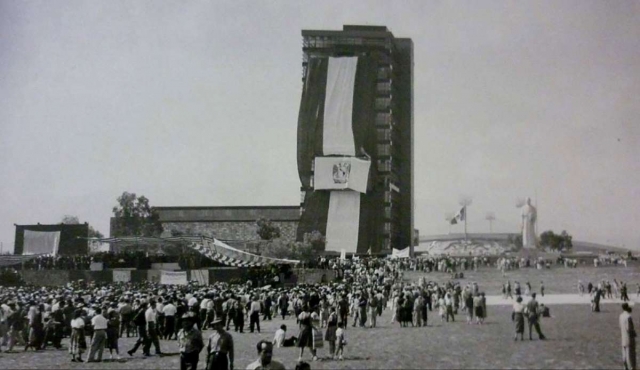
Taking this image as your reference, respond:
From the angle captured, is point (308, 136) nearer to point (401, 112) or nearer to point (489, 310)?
point (401, 112)

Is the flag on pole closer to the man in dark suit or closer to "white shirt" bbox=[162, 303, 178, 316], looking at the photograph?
the man in dark suit

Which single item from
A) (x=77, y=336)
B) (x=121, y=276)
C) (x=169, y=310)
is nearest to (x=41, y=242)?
(x=121, y=276)

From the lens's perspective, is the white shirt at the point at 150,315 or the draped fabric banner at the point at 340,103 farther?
the draped fabric banner at the point at 340,103

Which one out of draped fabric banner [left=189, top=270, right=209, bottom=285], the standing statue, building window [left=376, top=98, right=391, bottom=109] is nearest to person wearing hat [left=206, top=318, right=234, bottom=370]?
the standing statue

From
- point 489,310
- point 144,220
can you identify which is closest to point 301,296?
point 489,310

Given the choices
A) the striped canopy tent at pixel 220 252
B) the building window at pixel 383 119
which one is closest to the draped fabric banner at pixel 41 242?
the striped canopy tent at pixel 220 252

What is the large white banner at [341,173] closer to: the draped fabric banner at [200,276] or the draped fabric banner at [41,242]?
the draped fabric banner at [41,242]
